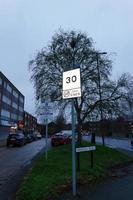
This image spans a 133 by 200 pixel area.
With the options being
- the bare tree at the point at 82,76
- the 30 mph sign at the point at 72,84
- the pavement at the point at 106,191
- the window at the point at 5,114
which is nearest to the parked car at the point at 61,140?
the bare tree at the point at 82,76

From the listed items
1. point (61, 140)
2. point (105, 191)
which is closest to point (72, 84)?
point (105, 191)


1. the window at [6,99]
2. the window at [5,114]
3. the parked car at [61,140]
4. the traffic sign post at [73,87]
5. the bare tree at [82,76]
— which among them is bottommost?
the traffic sign post at [73,87]

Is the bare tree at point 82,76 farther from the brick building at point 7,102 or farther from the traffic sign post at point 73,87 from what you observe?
the brick building at point 7,102

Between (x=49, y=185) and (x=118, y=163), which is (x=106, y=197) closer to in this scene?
(x=49, y=185)

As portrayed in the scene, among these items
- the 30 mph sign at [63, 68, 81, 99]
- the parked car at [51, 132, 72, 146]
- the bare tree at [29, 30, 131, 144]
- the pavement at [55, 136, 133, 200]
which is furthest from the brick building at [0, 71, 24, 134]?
the 30 mph sign at [63, 68, 81, 99]

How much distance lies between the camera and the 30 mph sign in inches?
412

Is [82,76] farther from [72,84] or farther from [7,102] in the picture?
[7,102]

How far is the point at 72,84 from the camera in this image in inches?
418

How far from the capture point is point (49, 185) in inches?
461

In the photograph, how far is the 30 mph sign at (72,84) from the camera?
1046 centimetres

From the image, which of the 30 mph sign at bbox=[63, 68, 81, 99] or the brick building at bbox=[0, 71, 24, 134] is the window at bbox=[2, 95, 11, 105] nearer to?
the brick building at bbox=[0, 71, 24, 134]

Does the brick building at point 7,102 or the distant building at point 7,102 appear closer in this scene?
the brick building at point 7,102

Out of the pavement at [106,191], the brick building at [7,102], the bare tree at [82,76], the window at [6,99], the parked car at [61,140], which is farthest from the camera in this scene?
the window at [6,99]

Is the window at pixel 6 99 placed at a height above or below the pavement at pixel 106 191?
above
